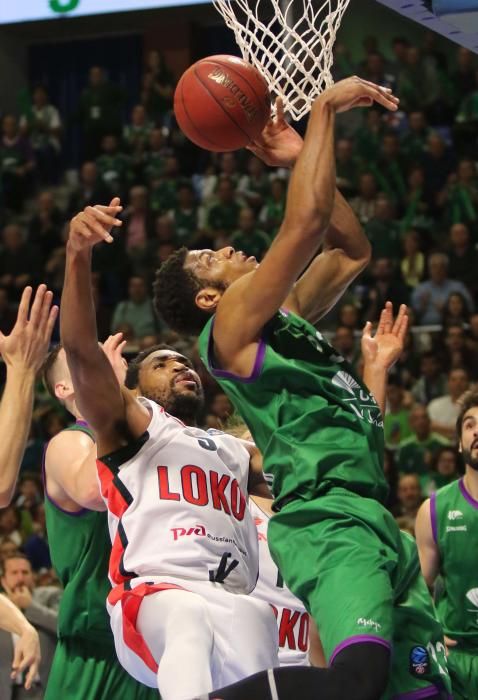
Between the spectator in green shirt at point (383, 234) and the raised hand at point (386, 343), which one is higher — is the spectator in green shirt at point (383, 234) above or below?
below

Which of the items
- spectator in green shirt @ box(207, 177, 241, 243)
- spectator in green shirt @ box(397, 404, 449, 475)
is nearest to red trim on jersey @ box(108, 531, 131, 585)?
spectator in green shirt @ box(397, 404, 449, 475)

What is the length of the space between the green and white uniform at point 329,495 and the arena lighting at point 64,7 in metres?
9.65

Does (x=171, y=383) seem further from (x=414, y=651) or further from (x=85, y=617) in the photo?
(x=414, y=651)

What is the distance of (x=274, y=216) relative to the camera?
1262 centimetres

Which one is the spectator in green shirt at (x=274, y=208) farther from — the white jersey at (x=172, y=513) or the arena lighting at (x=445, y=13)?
the white jersey at (x=172, y=513)

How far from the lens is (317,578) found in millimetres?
3484

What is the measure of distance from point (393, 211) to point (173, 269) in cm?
846

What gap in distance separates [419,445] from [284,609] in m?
5.34

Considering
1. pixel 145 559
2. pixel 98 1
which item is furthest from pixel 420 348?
pixel 145 559

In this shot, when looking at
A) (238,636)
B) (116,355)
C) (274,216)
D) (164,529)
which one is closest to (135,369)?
(116,355)

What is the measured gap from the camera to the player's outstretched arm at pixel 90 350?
11.7ft

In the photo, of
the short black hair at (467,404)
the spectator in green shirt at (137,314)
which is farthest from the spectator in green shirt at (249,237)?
the short black hair at (467,404)

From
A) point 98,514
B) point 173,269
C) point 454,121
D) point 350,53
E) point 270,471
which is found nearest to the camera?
point 270,471

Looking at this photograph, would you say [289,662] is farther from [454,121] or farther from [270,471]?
[454,121]
